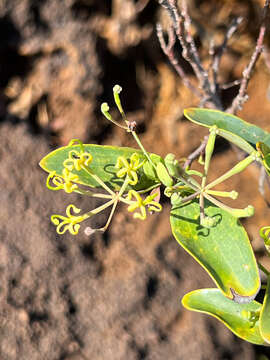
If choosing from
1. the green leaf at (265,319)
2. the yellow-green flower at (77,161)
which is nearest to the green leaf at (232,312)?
the green leaf at (265,319)

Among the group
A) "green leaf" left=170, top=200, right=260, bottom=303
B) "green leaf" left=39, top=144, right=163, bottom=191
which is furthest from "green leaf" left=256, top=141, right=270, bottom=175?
"green leaf" left=39, top=144, right=163, bottom=191

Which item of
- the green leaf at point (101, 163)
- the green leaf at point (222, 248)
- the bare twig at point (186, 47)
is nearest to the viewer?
the green leaf at point (222, 248)

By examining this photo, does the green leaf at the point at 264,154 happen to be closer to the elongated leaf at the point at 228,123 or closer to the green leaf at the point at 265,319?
the elongated leaf at the point at 228,123

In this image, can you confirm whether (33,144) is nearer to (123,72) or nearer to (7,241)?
(7,241)

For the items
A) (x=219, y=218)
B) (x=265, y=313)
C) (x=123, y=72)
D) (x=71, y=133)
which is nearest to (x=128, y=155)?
(x=219, y=218)

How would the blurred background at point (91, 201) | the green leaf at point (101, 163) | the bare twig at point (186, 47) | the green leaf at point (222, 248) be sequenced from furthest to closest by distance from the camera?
the blurred background at point (91, 201), the bare twig at point (186, 47), the green leaf at point (101, 163), the green leaf at point (222, 248)

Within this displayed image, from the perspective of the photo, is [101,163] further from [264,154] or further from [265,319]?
[265,319]

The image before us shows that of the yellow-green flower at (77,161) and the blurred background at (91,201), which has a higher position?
the yellow-green flower at (77,161)
